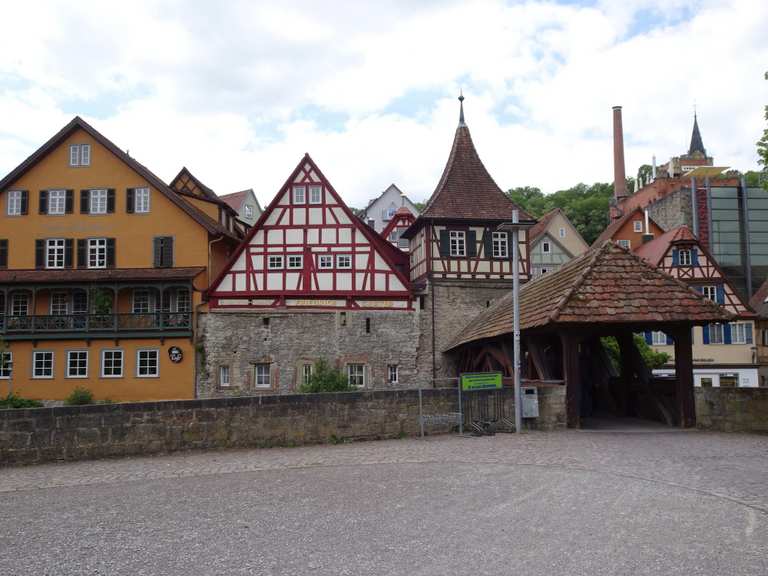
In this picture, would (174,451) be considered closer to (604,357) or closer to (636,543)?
(636,543)

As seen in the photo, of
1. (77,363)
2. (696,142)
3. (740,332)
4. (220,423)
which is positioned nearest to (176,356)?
(77,363)

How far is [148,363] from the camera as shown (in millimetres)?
28641

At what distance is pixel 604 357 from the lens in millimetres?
20109

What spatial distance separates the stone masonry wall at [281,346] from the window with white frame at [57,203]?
7912 millimetres

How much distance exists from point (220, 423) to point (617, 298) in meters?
8.08

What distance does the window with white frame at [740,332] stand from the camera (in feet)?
121

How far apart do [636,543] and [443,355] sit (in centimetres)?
2275

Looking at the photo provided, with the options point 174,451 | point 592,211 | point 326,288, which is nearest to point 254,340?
point 326,288

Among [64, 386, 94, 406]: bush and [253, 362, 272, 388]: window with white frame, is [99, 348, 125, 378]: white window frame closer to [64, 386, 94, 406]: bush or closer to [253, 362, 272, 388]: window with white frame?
[64, 386, 94, 406]: bush

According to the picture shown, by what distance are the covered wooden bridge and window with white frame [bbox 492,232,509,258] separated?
12.0 meters

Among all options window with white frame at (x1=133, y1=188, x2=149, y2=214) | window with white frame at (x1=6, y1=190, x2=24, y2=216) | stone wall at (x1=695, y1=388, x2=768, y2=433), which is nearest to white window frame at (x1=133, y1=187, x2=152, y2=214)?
window with white frame at (x1=133, y1=188, x2=149, y2=214)

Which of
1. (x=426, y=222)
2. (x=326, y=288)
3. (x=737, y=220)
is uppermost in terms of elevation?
(x=737, y=220)

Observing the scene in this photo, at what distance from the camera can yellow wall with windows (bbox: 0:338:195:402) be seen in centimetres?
2839

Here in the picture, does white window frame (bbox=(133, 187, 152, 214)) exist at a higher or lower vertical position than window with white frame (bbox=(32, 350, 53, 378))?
higher
